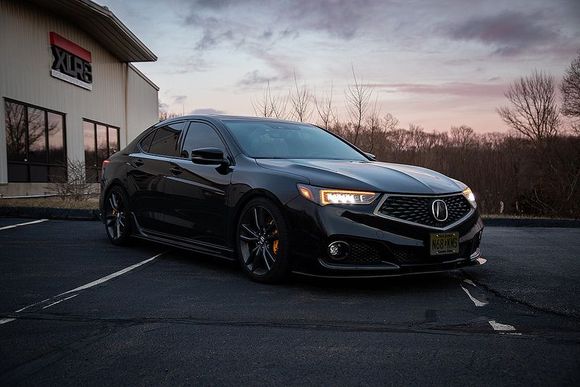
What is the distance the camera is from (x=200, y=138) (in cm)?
617

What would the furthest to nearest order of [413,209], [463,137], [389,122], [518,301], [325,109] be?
1. [463,137]
2. [389,122]
3. [325,109]
4. [413,209]
5. [518,301]

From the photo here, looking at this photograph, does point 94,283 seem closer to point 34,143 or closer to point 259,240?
point 259,240

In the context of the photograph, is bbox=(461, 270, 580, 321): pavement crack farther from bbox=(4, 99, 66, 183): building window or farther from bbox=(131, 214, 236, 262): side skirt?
bbox=(4, 99, 66, 183): building window

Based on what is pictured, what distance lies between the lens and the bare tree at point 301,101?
64.6ft

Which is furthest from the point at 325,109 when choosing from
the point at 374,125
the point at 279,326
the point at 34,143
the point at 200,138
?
the point at 279,326

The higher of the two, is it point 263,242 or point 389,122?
point 389,122

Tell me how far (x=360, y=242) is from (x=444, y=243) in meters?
0.72

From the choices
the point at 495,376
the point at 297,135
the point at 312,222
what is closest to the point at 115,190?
the point at 297,135

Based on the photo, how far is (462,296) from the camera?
4531 mm

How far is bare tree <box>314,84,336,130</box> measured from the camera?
19.5m

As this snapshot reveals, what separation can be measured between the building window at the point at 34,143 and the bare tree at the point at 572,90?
36.0 metres

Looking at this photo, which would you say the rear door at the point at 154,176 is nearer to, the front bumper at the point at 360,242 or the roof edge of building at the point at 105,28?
the front bumper at the point at 360,242

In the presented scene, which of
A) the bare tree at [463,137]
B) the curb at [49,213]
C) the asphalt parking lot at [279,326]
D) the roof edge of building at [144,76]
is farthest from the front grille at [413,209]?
the bare tree at [463,137]

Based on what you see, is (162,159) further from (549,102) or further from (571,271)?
(549,102)
